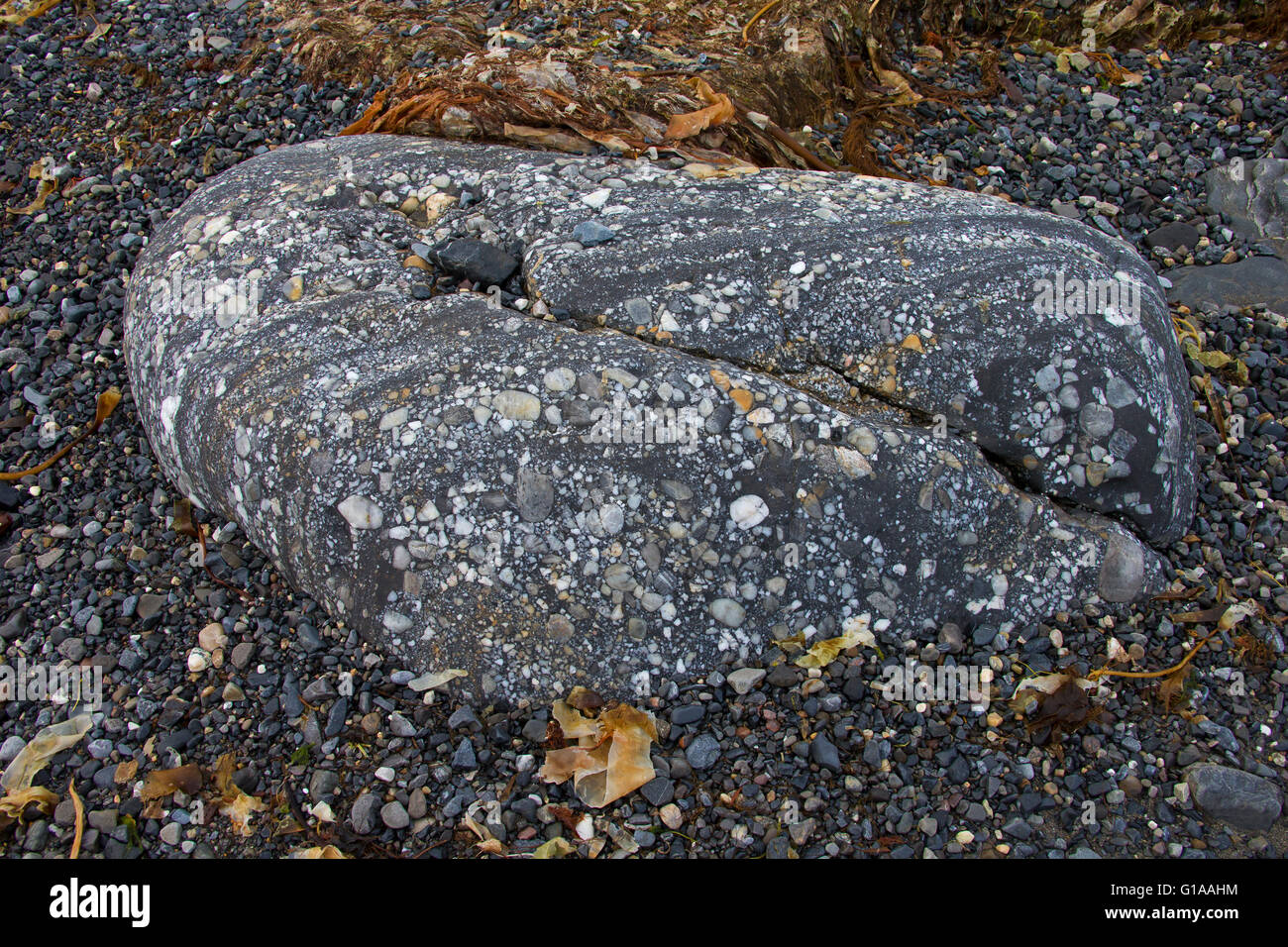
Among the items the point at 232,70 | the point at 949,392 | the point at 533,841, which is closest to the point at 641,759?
the point at 533,841

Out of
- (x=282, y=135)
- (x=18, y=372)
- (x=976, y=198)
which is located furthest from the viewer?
(x=282, y=135)

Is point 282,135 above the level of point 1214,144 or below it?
below

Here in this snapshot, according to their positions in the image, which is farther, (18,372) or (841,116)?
(841,116)

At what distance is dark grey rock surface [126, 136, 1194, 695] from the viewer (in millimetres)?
2574

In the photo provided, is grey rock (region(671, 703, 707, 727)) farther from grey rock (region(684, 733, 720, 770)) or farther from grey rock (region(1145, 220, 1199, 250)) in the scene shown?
grey rock (region(1145, 220, 1199, 250))

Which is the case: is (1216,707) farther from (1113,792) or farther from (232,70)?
(232,70)

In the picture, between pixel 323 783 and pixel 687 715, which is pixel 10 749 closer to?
pixel 323 783

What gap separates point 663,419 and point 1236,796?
1849 mm

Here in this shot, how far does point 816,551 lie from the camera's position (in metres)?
2.61

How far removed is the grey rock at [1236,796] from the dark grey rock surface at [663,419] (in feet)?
1.91

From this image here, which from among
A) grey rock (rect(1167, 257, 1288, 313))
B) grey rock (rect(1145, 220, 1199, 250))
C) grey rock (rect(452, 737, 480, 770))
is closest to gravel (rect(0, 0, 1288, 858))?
grey rock (rect(452, 737, 480, 770))

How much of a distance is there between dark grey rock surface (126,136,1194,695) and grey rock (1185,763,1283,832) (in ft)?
1.91

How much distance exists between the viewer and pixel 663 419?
2.62m

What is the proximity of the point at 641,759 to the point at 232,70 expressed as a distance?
4383 millimetres
